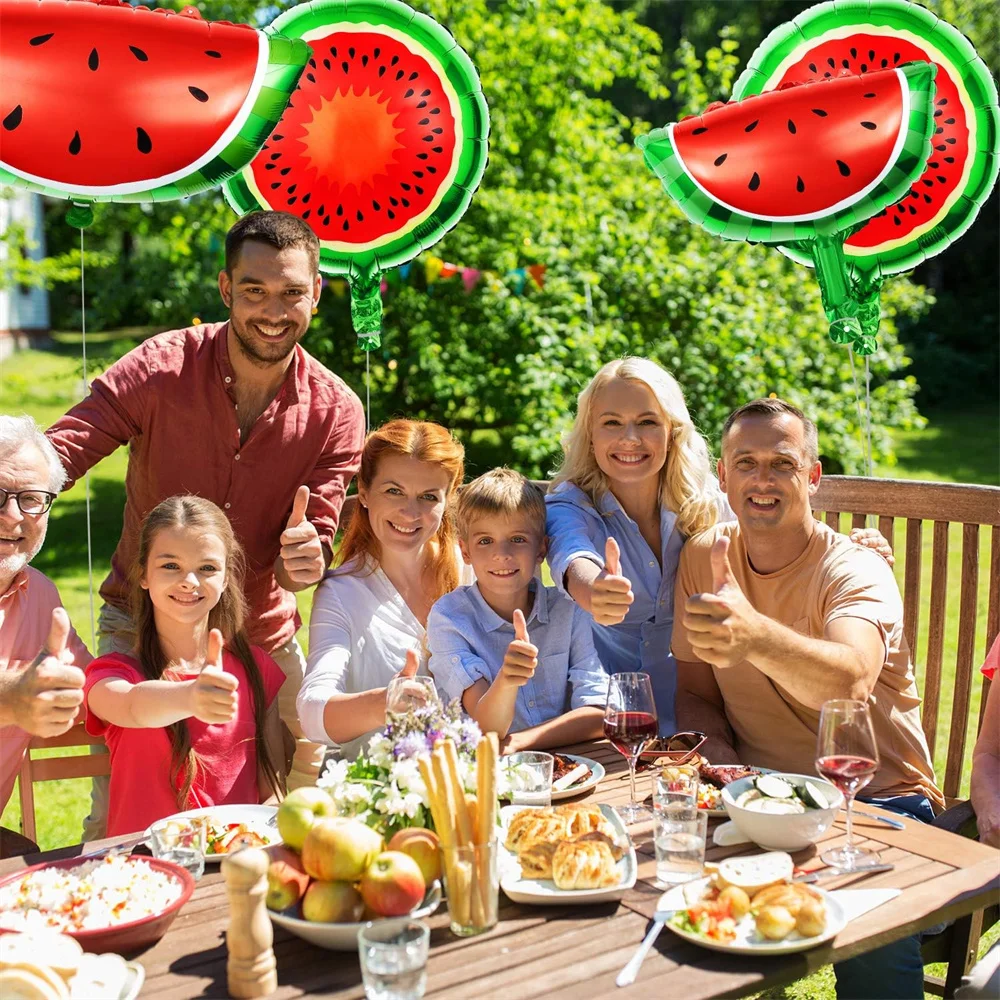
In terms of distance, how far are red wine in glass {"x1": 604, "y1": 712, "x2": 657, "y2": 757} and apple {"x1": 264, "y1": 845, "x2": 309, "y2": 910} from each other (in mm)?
813

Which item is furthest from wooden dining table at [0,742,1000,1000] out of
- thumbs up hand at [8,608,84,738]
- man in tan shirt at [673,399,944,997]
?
man in tan shirt at [673,399,944,997]

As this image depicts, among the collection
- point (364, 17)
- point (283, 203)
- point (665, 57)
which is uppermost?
point (665, 57)

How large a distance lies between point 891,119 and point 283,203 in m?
2.27

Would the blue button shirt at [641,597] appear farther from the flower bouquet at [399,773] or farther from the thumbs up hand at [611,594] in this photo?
the flower bouquet at [399,773]

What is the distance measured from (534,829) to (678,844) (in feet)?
1.02

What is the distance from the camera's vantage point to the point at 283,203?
442 cm

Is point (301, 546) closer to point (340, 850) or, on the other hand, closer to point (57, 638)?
point (57, 638)

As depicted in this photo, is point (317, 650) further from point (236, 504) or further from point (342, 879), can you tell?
point (342, 879)

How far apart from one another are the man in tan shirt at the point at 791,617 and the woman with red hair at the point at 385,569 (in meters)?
0.87

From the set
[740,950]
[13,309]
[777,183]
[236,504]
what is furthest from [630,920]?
[13,309]

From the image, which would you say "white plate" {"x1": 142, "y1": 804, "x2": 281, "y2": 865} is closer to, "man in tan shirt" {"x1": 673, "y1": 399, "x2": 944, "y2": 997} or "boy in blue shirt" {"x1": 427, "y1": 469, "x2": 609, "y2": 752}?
"boy in blue shirt" {"x1": 427, "y1": 469, "x2": 609, "y2": 752}

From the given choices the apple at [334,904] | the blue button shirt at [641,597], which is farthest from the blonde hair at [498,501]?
the apple at [334,904]

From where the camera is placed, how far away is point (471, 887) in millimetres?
2195

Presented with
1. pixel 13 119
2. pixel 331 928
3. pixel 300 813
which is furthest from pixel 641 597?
pixel 13 119
